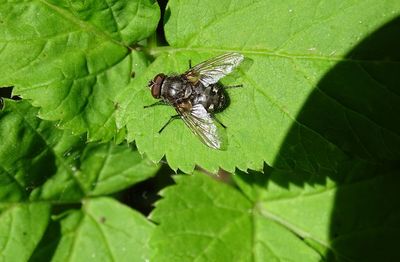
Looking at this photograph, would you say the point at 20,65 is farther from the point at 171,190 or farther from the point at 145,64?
the point at 171,190

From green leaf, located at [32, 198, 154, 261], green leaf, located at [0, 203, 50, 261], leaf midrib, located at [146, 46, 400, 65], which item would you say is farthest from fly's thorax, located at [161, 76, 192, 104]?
green leaf, located at [0, 203, 50, 261]

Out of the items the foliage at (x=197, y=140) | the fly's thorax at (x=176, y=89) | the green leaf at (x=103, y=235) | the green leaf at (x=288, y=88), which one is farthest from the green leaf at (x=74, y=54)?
the green leaf at (x=103, y=235)

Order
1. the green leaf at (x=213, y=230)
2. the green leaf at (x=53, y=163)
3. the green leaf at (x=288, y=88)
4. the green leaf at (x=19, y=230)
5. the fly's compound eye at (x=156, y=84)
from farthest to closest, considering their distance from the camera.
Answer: the green leaf at (x=213, y=230)
the green leaf at (x=19, y=230)
the green leaf at (x=53, y=163)
the fly's compound eye at (x=156, y=84)
the green leaf at (x=288, y=88)

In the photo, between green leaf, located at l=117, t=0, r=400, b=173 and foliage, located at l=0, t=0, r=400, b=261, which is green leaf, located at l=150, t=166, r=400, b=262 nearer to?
foliage, located at l=0, t=0, r=400, b=261

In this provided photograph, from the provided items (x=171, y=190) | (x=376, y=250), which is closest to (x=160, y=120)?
(x=171, y=190)

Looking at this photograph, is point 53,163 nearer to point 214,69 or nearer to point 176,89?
point 176,89

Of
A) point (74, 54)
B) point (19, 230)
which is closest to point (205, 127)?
point (74, 54)

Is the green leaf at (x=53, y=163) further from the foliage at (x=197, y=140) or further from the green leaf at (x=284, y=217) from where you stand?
the green leaf at (x=284, y=217)
